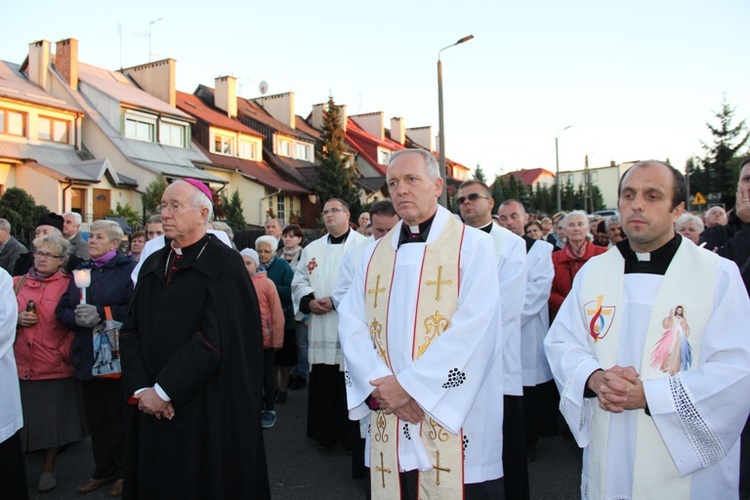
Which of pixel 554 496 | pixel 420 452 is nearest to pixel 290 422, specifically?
pixel 554 496

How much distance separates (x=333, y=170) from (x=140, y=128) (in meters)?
11.2

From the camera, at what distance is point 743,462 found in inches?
125

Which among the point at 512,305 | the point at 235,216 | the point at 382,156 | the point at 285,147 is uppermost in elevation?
the point at 382,156

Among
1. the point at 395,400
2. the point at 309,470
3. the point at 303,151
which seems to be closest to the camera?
the point at 395,400

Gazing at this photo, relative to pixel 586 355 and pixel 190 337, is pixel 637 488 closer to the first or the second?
pixel 586 355

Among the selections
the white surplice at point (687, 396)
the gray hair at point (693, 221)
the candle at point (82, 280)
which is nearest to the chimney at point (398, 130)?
the gray hair at point (693, 221)

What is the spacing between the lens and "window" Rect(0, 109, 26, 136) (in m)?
24.0

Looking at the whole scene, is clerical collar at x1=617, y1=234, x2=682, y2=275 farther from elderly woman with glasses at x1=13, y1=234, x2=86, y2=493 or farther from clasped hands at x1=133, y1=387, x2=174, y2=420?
elderly woman with glasses at x1=13, y1=234, x2=86, y2=493

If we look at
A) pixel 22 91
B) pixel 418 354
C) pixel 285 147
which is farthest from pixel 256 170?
pixel 418 354

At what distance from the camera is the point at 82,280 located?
483 cm

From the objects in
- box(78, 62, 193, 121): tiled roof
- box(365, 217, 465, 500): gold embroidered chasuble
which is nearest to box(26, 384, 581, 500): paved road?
box(365, 217, 465, 500): gold embroidered chasuble

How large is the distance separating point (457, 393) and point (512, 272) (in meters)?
1.79

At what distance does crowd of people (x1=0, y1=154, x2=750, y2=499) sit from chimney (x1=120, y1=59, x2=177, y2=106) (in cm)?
2825

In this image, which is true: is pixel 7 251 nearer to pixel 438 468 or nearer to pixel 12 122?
pixel 438 468
